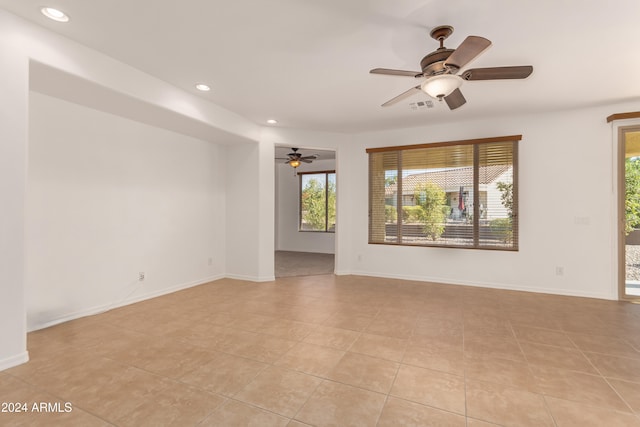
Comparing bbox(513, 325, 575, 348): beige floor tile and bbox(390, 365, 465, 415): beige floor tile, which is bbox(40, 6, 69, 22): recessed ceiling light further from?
bbox(513, 325, 575, 348): beige floor tile

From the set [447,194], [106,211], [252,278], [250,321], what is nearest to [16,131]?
[106,211]

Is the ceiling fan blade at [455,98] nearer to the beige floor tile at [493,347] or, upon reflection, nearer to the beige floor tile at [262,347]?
the beige floor tile at [493,347]

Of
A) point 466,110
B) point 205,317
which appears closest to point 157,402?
point 205,317

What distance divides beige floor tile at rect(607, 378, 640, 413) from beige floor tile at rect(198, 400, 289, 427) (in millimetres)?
2188

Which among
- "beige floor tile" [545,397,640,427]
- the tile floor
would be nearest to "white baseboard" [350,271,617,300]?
the tile floor

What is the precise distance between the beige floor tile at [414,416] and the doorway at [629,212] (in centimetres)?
416

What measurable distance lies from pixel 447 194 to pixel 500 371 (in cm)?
327

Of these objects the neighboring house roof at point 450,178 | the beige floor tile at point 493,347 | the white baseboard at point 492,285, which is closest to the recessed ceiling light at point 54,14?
the beige floor tile at point 493,347

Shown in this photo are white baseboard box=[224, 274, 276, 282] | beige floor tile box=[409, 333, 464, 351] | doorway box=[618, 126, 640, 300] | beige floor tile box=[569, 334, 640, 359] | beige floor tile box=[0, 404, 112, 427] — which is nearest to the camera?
beige floor tile box=[0, 404, 112, 427]

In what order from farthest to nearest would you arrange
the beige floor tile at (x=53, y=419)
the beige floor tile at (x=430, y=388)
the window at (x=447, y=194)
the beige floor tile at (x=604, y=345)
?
the window at (x=447, y=194) → the beige floor tile at (x=604, y=345) → the beige floor tile at (x=430, y=388) → the beige floor tile at (x=53, y=419)

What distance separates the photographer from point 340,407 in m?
1.88

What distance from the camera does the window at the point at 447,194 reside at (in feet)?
15.6

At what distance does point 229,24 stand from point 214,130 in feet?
7.33

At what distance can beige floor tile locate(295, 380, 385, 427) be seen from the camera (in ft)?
5.77
